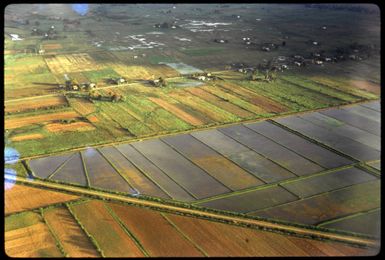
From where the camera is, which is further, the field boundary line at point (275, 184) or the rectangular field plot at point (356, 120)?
the rectangular field plot at point (356, 120)

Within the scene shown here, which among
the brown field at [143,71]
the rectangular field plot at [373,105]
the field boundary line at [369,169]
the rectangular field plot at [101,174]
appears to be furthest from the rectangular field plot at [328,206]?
the brown field at [143,71]

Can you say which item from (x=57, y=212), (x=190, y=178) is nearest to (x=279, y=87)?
(x=190, y=178)

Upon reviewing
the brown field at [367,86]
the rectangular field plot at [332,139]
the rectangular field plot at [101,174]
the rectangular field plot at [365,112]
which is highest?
the brown field at [367,86]

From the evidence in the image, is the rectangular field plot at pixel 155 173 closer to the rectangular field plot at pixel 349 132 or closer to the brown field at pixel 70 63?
the rectangular field plot at pixel 349 132

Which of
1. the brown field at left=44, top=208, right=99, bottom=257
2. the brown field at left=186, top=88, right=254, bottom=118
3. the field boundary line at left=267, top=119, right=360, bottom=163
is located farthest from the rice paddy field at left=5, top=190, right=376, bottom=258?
the brown field at left=186, top=88, right=254, bottom=118

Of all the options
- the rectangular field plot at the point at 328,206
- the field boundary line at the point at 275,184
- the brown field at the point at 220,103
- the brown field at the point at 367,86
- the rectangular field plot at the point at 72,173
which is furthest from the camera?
the brown field at the point at 367,86
